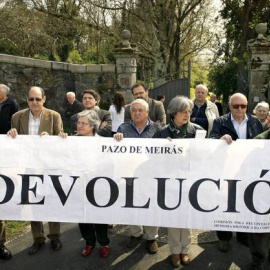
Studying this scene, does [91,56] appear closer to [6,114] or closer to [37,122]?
[6,114]

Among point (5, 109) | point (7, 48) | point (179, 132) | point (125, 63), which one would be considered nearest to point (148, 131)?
point (179, 132)

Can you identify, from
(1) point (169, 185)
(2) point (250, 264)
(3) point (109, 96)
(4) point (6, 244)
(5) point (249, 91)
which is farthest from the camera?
(3) point (109, 96)

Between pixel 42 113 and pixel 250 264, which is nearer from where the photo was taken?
pixel 250 264

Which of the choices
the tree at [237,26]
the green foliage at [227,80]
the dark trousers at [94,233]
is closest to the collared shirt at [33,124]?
the dark trousers at [94,233]

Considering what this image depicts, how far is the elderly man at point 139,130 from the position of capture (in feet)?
11.5

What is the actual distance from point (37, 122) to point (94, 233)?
4.83 ft

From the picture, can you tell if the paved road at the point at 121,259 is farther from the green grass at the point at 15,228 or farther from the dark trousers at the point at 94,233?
the green grass at the point at 15,228

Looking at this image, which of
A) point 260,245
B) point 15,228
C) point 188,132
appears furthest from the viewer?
point 15,228

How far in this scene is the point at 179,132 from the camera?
11.2ft

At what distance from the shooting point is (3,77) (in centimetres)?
1028

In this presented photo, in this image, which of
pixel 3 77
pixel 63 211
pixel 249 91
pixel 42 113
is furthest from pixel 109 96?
pixel 63 211

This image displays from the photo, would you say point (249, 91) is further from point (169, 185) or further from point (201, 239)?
point (169, 185)

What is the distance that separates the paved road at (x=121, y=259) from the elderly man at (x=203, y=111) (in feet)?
5.80

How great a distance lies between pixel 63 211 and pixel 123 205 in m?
0.64
